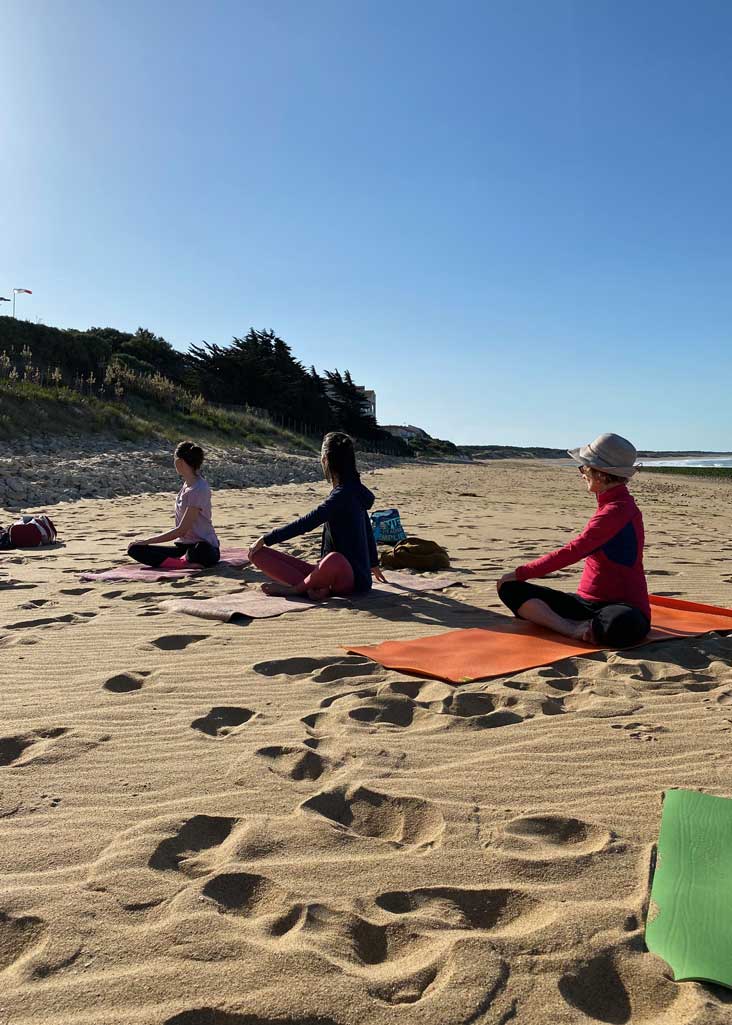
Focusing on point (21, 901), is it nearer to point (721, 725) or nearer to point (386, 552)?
point (721, 725)

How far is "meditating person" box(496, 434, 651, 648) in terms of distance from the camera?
430 centimetres

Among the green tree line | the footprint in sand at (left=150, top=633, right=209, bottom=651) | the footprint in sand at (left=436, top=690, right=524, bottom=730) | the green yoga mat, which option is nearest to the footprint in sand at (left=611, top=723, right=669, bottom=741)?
the footprint in sand at (left=436, top=690, right=524, bottom=730)

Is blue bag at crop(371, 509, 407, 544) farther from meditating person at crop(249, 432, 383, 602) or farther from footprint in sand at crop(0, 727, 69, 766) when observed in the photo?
footprint in sand at crop(0, 727, 69, 766)

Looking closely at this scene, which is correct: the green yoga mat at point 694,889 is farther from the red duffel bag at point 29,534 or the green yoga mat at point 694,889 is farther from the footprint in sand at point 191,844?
the red duffel bag at point 29,534

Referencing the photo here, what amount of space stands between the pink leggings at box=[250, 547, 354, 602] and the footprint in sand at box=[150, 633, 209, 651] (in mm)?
1271

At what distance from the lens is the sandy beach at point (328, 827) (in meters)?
1.70

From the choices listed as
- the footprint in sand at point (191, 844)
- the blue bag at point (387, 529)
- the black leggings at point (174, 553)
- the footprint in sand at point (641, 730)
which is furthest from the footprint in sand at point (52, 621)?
the blue bag at point (387, 529)

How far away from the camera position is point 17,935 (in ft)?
6.09

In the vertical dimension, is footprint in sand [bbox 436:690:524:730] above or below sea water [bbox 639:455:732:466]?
below

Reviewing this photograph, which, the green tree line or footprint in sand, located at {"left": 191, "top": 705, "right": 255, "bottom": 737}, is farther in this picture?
the green tree line

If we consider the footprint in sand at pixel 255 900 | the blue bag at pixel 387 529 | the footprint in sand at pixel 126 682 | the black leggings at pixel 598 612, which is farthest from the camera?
the blue bag at pixel 387 529

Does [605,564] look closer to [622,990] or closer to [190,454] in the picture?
[622,990]

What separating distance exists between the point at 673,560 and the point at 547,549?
4.29 ft

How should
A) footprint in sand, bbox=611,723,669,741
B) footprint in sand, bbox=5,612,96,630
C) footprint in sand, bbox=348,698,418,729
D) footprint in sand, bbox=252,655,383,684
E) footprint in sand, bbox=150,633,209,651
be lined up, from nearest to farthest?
footprint in sand, bbox=611,723,669,741
footprint in sand, bbox=348,698,418,729
footprint in sand, bbox=252,655,383,684
footprint in sand, bbox=150,633,209,651
footprint in sand, bbox=5,612,96,630
